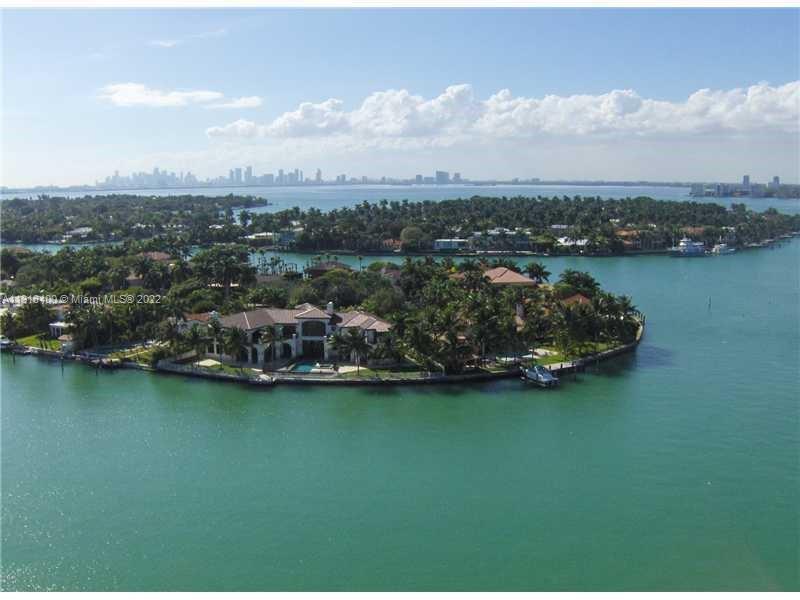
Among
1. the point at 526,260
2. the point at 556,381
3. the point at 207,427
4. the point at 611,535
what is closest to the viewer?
the point at 611,535

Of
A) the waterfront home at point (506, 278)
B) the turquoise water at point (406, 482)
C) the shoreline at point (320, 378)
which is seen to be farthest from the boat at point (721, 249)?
the shoreline at point (320, 378)

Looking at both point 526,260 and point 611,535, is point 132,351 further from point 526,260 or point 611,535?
point 526,260

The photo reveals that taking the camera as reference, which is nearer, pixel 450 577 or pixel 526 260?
pixel 450 577

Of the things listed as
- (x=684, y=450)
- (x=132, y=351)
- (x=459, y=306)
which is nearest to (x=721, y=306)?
(x=459, y=306)

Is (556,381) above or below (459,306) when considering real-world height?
below

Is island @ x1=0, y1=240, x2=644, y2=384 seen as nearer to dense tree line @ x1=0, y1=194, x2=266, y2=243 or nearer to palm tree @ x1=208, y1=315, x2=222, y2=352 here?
palm tree @ x1=208, y1=315, x2=222, y2=352

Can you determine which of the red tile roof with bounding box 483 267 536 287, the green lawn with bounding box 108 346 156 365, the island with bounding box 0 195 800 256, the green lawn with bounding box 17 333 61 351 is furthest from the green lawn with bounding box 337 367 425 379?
the island with bounding box 0 195 800 256

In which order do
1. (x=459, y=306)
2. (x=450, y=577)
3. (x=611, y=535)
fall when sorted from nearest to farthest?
(x=450, y=577) < (x=611, y=535) < (x=459, y=306)
